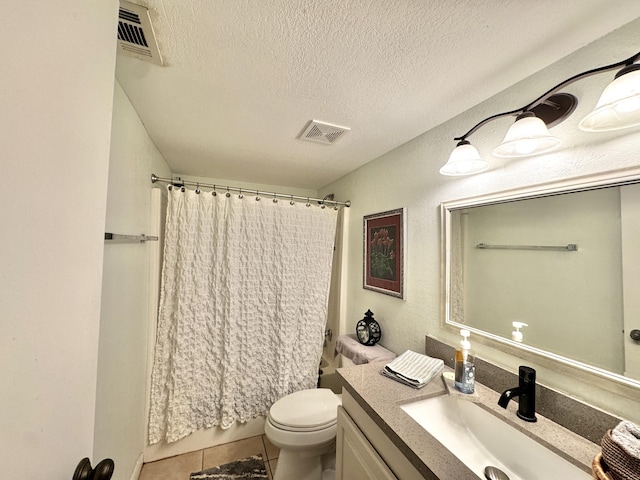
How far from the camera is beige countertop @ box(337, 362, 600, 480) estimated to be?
0.67 metres

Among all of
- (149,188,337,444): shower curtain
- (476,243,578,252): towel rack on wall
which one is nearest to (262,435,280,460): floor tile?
(149,188,337,444): shower curtain

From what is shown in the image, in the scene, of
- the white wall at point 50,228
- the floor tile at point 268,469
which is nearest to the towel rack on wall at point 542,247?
the white wall at point 50,228

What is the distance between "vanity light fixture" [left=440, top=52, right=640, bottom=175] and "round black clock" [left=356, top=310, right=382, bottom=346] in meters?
1.09

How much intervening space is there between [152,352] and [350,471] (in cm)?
137

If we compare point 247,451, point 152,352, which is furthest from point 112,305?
point 247,451

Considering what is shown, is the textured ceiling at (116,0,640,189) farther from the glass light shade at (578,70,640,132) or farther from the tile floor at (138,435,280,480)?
the tile floor at (138,435,280,480)

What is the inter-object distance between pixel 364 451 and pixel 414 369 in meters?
0.40

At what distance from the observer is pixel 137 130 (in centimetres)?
131

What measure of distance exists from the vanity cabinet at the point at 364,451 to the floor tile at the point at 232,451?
37.6 inches

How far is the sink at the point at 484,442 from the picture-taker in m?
0.73

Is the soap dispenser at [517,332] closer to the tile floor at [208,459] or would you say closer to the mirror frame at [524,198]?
the mirror frame at [524,198]

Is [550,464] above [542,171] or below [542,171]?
below

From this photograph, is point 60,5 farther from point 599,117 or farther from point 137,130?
point 599,117

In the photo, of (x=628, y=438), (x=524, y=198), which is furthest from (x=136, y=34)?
(x=628, y=438)
